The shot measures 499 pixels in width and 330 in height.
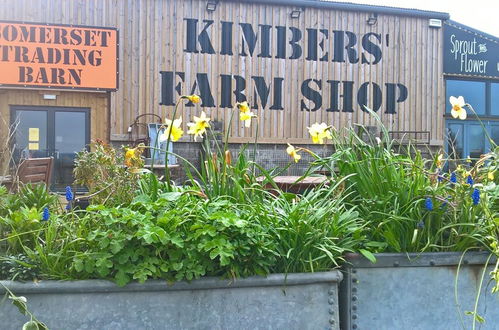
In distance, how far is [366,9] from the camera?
43.1 ft

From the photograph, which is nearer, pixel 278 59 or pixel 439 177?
pixel 439 177

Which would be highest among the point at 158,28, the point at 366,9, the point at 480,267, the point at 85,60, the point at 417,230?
the point at 366,9

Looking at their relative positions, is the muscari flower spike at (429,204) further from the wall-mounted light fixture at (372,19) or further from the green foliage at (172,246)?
the wall-mounted light fixture at (372,19)

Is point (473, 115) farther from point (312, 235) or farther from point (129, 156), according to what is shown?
point (312, 235)

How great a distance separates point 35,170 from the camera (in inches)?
187

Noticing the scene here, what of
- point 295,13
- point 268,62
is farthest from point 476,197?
point 295,13

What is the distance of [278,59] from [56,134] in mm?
5416

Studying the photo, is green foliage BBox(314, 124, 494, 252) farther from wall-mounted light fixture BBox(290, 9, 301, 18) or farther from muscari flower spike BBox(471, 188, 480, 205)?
wall-mounted light fixture BBox(290, 9, 301, 18)

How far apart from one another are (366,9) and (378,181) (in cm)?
1161

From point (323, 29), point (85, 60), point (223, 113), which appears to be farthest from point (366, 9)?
point (85, 60)

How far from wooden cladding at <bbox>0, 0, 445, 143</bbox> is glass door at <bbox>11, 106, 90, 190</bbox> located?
2.55ft

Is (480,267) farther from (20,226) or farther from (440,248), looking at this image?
(20,226)

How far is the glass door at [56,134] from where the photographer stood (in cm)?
1141

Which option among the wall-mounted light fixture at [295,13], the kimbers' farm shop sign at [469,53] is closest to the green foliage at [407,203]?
the wall-mounted light fixture at [295,13]
